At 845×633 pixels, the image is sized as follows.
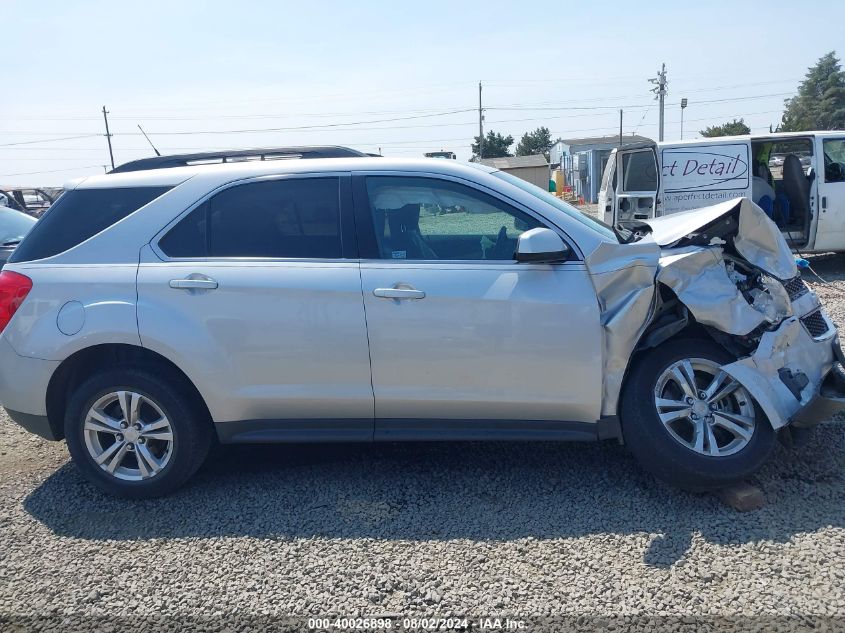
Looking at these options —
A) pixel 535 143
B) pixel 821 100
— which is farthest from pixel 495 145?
pixel 821 100

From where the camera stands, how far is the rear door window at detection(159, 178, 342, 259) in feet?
13.1

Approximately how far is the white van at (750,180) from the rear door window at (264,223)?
26.0 ft

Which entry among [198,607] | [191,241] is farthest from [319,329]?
[198,607]

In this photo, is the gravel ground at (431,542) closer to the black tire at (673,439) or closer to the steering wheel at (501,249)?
the black tire at (673,439)

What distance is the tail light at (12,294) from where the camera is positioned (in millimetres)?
4027

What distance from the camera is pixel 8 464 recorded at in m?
4.75

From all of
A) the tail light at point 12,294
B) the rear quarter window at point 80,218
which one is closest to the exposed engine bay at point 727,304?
the rear quarter window at point 80,218

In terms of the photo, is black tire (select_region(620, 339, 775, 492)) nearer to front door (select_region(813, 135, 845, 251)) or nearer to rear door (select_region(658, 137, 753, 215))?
rear door (select_region(658, 137, 753, 215))

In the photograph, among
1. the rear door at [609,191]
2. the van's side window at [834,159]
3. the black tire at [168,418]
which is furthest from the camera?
the rear door at [609,191]

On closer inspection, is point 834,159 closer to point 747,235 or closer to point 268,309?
point 747,235

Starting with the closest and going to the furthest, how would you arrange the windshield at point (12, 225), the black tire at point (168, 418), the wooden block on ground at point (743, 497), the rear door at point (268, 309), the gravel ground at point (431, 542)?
1. the gravel ground at point (431, 542)
2. the wooden block on ground at point (743, 497)
3. the rear door at point (268, 309)
4. the black tire at point (168, 418)
5. the windshield at point (12, 225)

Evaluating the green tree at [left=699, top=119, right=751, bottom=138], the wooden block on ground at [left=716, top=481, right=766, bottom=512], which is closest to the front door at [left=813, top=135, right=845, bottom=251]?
the wooden block on ground at [left=716, top=481, right=766, bottom=512]

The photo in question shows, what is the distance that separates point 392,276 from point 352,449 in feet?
4.56

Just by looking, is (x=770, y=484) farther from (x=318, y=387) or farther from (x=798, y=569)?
(x=318, y=387)
